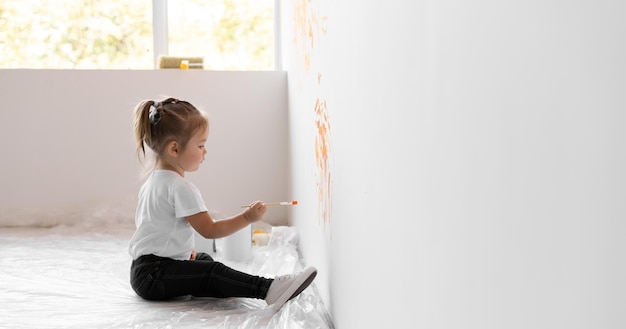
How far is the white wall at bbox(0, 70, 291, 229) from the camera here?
3.21 metres

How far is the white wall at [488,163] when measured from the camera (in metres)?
0.46

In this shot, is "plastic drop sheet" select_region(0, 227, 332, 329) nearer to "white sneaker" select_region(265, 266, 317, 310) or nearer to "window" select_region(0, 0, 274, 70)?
"white sneaker" select_region(265, 266, 317, 310)

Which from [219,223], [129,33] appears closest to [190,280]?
[219,223]

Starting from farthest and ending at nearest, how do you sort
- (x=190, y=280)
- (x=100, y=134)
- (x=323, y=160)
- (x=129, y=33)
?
(x=129, y=33)
(x=100, y=134)
(x=190, y=280)
(x=323, y=160)

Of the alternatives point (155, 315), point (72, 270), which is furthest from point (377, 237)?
point (72, 270)

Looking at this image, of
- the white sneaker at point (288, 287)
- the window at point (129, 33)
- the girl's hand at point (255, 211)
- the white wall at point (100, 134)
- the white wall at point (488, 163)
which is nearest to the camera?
the white wall at point (488, 163)

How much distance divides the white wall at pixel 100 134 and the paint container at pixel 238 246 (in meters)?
0.83

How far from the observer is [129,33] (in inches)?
136

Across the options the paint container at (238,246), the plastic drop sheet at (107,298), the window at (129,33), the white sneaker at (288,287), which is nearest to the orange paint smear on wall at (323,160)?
the white sneaker at (288,287)

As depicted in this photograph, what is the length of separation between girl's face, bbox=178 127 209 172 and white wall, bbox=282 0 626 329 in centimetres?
77

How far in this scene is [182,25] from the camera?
3.48 m

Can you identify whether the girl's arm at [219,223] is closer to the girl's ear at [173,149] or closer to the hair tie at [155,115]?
the girl's ear at [173,149]

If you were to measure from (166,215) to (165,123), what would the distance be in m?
0.25

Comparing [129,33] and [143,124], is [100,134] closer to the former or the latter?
[129,33]
